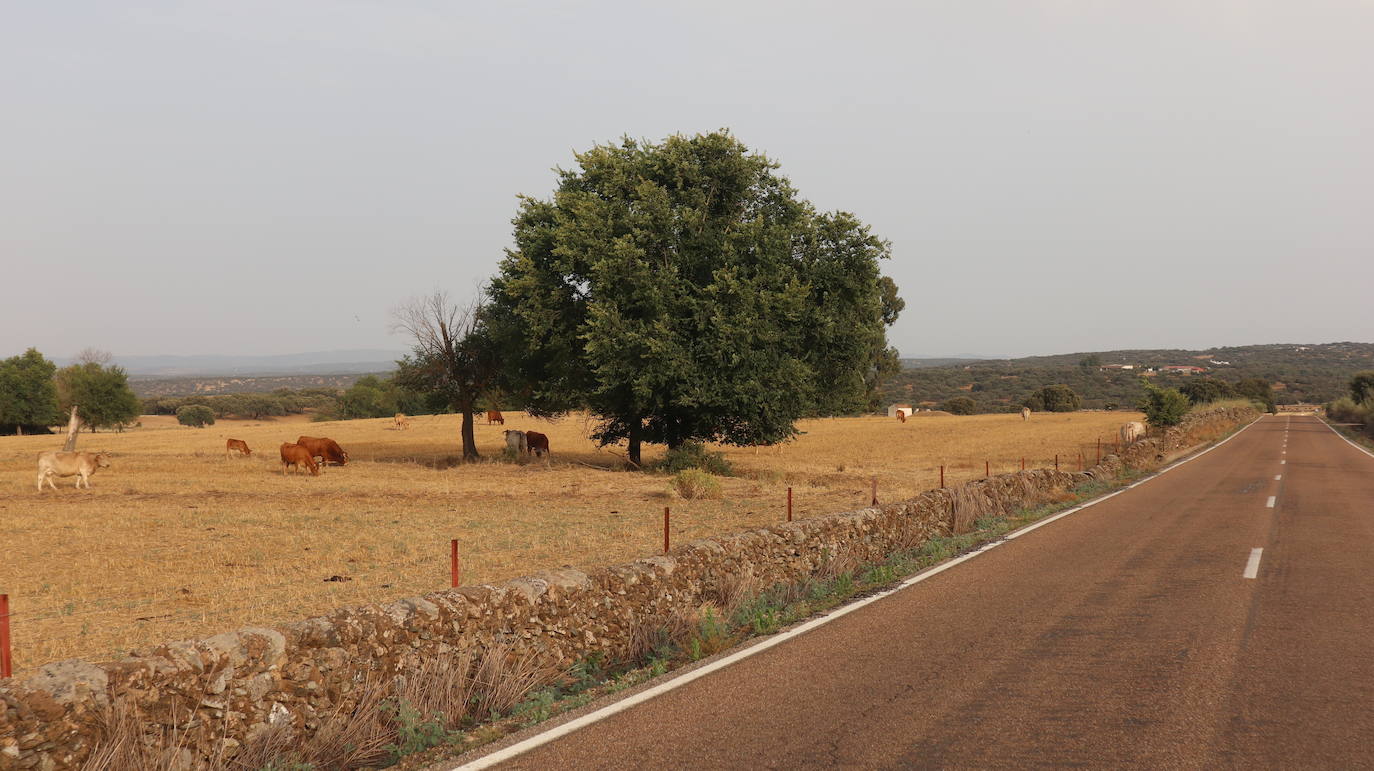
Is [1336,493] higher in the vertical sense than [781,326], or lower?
lower

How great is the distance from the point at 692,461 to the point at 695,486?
5659mm

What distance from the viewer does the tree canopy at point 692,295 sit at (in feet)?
83.5

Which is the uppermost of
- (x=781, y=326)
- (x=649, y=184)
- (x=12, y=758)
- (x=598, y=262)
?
(x=649, y=184)

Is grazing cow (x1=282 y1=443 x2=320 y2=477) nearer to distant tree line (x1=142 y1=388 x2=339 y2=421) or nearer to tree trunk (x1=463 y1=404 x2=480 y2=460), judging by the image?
tree trunk (x1=463 y1=404 x2=480 y2=460)

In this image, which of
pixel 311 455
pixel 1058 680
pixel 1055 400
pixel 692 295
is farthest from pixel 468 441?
pixel 1055 400

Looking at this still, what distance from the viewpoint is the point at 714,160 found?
27.6m

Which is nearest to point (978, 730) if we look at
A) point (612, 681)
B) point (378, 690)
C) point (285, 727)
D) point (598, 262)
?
point (612, 681)

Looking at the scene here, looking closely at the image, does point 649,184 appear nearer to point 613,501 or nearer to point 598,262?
A: point 598,262

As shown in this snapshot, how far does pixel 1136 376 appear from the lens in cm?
13262

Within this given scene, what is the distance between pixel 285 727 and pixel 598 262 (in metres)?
20.6

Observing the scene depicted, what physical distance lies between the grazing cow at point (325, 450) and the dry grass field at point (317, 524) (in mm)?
1320

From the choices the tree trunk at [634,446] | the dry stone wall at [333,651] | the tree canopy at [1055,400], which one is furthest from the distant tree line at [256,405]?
the dry stone wall at [333,651]

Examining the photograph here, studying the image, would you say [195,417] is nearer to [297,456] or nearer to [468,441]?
[468,441]

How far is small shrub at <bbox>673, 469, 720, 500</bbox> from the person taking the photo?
22.8 m
